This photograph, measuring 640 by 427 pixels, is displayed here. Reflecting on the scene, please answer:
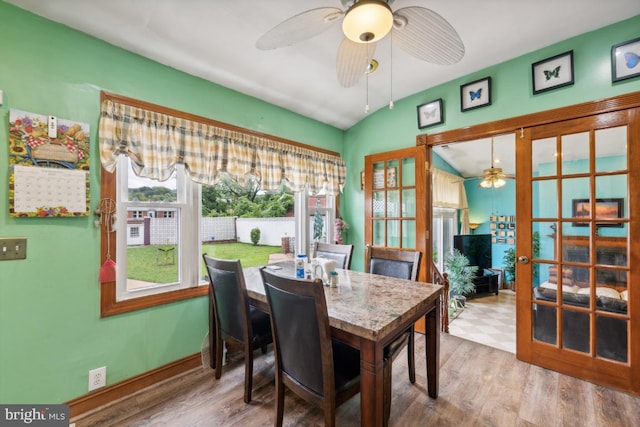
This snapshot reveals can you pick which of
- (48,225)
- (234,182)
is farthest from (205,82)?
(48,225)

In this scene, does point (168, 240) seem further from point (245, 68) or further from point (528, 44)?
point (528, 44)

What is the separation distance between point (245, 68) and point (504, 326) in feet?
14.4

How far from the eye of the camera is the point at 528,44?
2193 mm

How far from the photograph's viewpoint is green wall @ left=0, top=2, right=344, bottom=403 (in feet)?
5.04

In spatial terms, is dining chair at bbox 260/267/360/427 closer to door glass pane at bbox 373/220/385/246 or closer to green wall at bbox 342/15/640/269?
door glass pane at bbox 373/220/385/246

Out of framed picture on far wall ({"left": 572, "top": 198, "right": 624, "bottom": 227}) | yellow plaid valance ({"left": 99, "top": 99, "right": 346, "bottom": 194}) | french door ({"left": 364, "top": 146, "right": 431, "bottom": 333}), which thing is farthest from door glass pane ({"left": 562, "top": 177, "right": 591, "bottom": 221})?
yellow plaid valance ({"left": 99, "top": 99, "right": 346, "bottom": 194})

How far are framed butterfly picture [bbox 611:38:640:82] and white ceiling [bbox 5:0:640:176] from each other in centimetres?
21

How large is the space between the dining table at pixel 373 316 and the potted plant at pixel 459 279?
3.12 metres

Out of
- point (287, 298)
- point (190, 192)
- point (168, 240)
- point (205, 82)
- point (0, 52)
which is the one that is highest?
point (205, 82)

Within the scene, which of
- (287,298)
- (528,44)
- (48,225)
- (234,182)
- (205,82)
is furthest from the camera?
(234,182)

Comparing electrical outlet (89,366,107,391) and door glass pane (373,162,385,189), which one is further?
door glass pane (373,162,385,189)

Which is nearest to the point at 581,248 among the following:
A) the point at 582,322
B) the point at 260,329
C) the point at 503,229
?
the point at 582,322

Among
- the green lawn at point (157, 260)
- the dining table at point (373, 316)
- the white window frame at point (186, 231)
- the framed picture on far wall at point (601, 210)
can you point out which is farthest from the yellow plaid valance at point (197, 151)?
the framed picture on far wall at point (601, 210)

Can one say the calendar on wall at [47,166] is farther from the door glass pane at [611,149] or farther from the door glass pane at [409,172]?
the door glass pane at [611,149]
